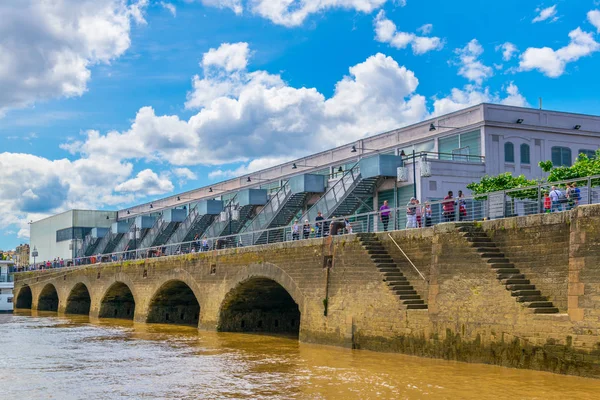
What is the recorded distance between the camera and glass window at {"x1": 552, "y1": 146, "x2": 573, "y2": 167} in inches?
1624

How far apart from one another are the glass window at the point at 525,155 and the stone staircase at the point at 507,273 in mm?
21802

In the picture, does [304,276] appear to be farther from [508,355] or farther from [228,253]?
A: [508,355]

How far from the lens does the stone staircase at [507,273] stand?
1767 cm

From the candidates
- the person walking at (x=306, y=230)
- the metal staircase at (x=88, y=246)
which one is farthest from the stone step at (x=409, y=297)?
the metal staircase at (x=88, y=246)

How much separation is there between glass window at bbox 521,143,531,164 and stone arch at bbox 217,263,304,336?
15591mm

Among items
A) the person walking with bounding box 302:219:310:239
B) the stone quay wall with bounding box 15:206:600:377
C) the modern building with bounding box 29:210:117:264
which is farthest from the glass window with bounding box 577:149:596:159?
the modern building with bounding box 29:210:117:264

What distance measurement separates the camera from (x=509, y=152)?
39562mm

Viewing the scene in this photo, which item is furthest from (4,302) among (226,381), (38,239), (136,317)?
(226,381)

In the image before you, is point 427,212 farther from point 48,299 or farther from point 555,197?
point 48,299

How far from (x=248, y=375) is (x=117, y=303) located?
30.5m

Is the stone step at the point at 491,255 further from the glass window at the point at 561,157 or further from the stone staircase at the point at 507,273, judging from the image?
the glass window at the point at 561,157

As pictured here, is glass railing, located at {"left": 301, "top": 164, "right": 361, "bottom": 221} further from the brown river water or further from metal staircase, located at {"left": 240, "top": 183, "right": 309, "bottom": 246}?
the brown river water

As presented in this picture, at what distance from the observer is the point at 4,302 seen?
5891cm

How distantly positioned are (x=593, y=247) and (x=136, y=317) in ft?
97.3
